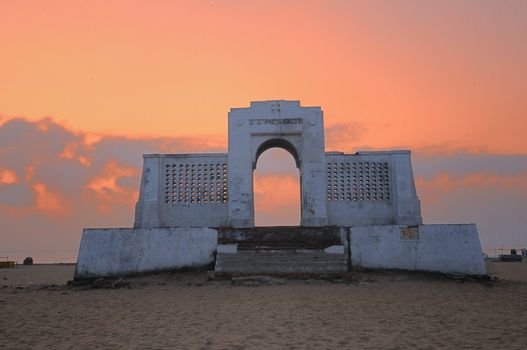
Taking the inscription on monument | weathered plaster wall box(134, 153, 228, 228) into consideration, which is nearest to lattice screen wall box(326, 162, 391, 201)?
the inscription on monument

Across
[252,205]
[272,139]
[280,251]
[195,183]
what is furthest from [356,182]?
[195,183]

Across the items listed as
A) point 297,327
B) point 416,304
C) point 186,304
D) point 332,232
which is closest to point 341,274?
point 332,232

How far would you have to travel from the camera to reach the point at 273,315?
1028 centimetres

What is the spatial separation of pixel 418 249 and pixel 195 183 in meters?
9.43

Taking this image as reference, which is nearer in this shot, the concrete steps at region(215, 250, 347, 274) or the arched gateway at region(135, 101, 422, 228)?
the concrete steps at region(215, 250, 347, 274)

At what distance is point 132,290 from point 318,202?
340 inches

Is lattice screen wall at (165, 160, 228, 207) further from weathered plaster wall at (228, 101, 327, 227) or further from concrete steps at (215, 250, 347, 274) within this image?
concrete steps at (215, 250, 347, 274)

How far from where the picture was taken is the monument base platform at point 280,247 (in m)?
17.3

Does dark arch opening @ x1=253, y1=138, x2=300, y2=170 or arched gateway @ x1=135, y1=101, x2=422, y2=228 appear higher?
dark arch opening @ x1=253, y1=138, x2=300, y2=170

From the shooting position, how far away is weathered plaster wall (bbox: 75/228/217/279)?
17.5m

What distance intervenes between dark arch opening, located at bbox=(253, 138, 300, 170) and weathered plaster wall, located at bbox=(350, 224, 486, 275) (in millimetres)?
5154

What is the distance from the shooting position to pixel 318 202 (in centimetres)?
2047

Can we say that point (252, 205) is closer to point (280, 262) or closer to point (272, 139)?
point (272, 139)

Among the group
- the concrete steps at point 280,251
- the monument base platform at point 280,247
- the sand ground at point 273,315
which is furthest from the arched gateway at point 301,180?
the sand ground at point 273,315
